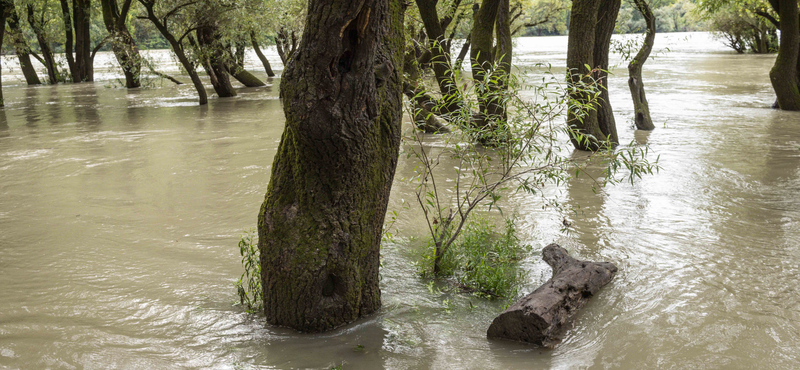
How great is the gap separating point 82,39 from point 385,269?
27.1 m

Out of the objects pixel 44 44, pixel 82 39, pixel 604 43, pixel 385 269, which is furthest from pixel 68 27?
pixel 385 269

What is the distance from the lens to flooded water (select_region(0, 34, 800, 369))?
358cm

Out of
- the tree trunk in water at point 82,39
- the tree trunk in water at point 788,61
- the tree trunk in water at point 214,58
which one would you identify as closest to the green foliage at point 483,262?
the tree trunk in water at point 788,61

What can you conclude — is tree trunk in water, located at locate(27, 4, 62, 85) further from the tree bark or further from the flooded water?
the flooded water

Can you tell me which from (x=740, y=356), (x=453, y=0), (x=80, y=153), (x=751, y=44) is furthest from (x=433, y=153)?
(x=751, y=44)

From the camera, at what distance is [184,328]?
3975 millimetres

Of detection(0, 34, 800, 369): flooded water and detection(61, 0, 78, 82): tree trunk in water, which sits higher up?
detection(61, 0, 78, 82): tree trunk in water

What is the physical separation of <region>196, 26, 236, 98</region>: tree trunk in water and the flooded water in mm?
7811

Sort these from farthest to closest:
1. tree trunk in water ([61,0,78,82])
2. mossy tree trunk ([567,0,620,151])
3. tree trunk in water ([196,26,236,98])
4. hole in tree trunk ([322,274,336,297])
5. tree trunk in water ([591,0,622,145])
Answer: tree trunk in water ([61,0,78,82])
tree trunk in water ([196,26,236,98])
tree trunk in water ([591,0,622,145])
mossy tree trunk ([567,0,620,151])
hole in tree trunk ([322,274,336,297])

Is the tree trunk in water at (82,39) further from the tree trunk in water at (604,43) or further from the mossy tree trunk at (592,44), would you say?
the tree trunk in water at (604,43)

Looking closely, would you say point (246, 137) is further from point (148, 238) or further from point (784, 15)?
point (784, 15)

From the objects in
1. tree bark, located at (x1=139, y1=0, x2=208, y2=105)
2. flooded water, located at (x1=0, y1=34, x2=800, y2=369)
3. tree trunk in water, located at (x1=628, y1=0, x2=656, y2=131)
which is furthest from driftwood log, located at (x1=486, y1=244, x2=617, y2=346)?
tree bark, located at (x1=139, y1=0, x2=208, y2=105)

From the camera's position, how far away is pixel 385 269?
16.5ft

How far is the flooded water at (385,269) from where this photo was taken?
358 centimetres
